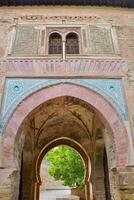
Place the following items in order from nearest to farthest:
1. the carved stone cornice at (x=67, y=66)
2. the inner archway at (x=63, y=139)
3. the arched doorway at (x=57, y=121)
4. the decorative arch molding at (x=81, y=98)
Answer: the decorative arch molding at (x=81, y=98), the arched doorway at (x=57, y=121), the carved stone cornice at (x=67, y=66), the inner archway at (x=63, y=139)

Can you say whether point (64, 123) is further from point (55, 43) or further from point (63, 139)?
point (55, 43)

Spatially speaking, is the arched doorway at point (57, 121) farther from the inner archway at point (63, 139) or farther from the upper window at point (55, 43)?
the upper window at point (55, 43)

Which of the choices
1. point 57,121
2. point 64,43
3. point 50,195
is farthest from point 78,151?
point 50,195

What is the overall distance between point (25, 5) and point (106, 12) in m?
2.49

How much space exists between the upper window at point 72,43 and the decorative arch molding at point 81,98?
4.48ft

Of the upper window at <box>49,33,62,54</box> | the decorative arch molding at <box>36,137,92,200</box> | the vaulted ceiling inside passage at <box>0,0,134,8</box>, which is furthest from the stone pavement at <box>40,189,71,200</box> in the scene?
the vaulted ceiling inside passage at <box>0,0,134,8</box>

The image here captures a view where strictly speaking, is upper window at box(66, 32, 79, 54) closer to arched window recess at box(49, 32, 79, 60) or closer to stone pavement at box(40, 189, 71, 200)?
arched window recess at box(49, 32, 79, 60)

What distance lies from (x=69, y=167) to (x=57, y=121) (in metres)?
8.22

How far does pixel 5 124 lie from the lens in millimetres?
5824

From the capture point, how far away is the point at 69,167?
16.9 m

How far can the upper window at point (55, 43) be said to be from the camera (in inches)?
289

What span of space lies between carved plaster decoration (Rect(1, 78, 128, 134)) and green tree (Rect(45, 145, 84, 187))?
33.7 ft

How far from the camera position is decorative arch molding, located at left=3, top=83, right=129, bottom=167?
5.52 metres

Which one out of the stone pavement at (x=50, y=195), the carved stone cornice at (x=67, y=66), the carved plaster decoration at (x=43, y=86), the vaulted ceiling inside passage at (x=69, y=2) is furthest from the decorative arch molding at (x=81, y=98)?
the stone pavement at (x=50, y=195)
